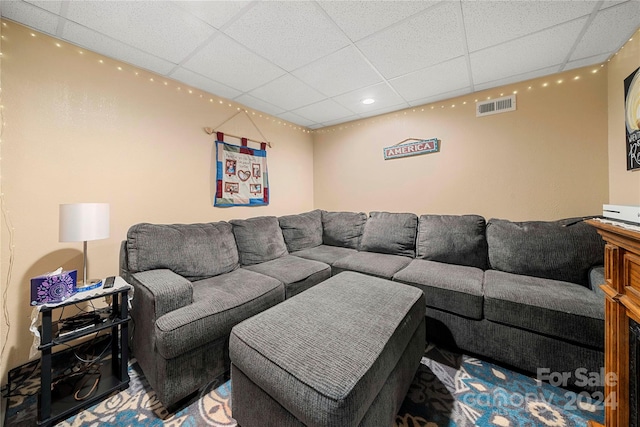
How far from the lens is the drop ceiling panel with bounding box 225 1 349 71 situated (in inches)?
55.3

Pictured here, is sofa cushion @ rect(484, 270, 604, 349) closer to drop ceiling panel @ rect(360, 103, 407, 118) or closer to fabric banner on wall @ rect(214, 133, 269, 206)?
drop ceiling panel @ rect(360, 103, 407, 118)

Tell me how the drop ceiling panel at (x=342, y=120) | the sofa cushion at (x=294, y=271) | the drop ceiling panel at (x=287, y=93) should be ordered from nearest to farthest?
the sofa cushion at (x=294, y=271), the drop ceiling panel at (x=287, y=93), the drop ceiling panel at (x=342, y=120)

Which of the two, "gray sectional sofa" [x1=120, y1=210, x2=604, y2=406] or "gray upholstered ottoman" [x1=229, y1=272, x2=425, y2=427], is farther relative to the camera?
"gray sectional sofa" [x1=120, y1=210, x2=604, y2=406]

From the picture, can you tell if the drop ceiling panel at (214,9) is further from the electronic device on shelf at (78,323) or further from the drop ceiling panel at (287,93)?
the electronic device on shelf at (78,323)

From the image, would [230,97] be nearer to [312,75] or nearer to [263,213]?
[312,75]

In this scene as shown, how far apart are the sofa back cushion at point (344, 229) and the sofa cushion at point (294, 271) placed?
0.74 metres

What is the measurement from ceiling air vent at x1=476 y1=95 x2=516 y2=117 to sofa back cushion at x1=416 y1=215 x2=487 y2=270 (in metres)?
1.16

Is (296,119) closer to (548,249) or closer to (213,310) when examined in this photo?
(213,310)

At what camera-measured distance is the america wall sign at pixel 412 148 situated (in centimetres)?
278

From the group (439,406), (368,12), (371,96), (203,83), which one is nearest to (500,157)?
(371,96)

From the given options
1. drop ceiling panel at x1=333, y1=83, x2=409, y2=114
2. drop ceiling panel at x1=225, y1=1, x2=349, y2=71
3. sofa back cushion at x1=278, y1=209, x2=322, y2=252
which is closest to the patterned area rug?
sofa back cushion at x1=278, y1=209, x2=322, y2=252

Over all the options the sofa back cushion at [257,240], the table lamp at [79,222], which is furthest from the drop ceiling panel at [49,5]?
the sofa back cushion at [257,240]

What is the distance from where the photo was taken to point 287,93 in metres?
2.52

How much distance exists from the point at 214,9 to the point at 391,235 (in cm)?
246
